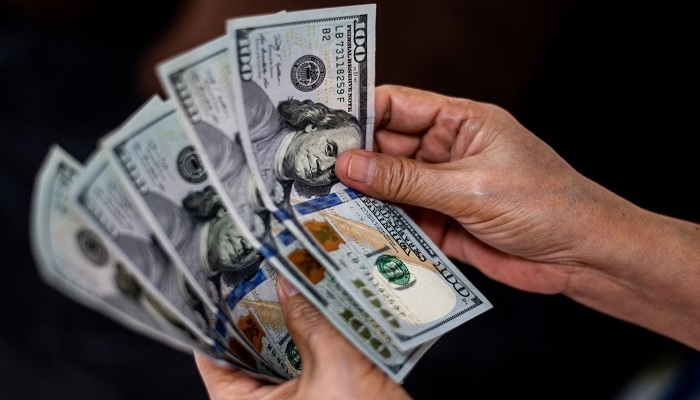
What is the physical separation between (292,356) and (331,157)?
1.07 feet

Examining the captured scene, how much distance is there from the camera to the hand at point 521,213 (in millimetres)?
962

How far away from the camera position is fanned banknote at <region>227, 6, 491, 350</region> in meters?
0.88

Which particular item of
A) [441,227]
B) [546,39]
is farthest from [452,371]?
[546,39]

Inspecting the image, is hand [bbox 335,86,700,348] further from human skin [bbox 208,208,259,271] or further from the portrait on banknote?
Answer: human skin [bbox 208,208,259,271]

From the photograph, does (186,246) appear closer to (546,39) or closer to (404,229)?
(404,229)

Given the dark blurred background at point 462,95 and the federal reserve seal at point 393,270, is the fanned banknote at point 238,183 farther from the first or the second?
the dark blurred background at point 462,95

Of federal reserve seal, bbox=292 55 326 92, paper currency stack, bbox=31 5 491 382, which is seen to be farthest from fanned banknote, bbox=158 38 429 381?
federal reserve seal, bbox=292 55 326 92

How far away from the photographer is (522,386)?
4.66ft

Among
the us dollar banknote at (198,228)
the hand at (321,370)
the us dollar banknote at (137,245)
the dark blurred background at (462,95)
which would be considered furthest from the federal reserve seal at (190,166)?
the dark blurred background at (462,95)

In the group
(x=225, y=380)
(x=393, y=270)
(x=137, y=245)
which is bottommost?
(x=225, y=380)

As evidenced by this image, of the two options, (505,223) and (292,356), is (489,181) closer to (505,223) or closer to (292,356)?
(505,223)

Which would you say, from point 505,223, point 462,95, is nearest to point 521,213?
point 505,223

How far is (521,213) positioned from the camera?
967 mm

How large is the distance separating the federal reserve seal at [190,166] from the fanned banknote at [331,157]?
0.26ft
